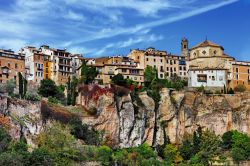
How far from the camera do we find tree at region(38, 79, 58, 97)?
69.3 meters

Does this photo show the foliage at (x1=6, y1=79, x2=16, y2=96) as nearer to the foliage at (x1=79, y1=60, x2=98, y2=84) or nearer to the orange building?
the foliage at (x1=79, y1=60, x2=98, y2=84)

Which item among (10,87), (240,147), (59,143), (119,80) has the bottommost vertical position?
(240,147)

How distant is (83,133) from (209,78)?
26470 millimetres

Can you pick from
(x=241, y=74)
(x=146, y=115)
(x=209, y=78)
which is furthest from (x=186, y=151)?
(x=241, y=74)

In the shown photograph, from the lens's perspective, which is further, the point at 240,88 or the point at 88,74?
the point at 240,88

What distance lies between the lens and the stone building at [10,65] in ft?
234

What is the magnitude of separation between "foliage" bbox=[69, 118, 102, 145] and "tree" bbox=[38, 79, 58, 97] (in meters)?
8.76

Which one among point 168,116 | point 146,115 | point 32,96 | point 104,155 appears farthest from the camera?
point 168,116

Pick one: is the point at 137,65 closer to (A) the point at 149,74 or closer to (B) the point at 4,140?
(A) the point at 149,74

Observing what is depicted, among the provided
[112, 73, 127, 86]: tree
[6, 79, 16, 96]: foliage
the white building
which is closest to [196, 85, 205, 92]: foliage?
the white building

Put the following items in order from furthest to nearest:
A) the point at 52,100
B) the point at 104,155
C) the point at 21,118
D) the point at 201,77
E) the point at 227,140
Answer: the point at 201,77
the point at 227,140
the point at 52,100
the point at 21,118
the point at 104,155

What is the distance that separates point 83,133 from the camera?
201 feet

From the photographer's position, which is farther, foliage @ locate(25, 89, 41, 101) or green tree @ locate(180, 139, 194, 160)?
green tree @ locate(180, 139, 194, 160)

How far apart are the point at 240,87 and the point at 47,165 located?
129 feet
